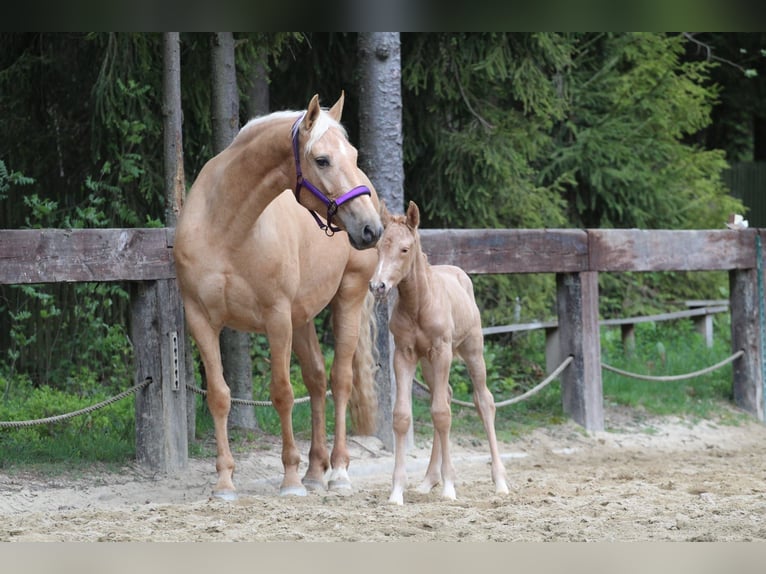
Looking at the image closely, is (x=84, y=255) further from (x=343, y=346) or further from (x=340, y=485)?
(x=340, y=485)

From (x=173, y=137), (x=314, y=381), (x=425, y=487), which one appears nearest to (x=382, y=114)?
(x=173, y=137)

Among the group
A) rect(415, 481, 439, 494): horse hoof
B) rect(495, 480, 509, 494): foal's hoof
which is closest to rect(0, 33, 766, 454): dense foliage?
rect(415, 481, 439, 494): horse hoof

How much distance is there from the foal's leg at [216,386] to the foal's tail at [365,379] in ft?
4.40

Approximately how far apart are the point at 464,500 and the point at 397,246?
1.32m

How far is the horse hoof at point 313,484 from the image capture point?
561 centimetres

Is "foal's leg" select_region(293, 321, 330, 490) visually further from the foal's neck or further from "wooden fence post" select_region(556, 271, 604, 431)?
"wooden fence post" select_region(556, 271, 604, 431)

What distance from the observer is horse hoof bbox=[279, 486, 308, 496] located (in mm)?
5219

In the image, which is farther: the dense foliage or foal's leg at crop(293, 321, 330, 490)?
the dense foliage

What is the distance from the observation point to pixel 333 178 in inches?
183

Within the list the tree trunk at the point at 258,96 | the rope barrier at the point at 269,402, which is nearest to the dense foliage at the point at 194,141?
the tree trunk at the point at 258,96

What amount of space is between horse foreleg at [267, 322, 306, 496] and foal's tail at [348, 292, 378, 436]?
41.9 inches

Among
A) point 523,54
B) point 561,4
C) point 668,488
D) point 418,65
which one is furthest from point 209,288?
point 523,54

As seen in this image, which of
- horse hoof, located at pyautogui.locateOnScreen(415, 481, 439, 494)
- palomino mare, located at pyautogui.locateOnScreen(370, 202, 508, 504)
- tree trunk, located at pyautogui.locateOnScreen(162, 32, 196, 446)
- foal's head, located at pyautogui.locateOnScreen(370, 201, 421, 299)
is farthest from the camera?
tree trunk, located at pyautogui.locateOnScreen(162, 32, 196, 446)

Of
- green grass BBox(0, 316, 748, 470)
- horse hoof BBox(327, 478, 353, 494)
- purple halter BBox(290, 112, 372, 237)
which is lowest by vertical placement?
horse hoof BBox(327, 478, 353, 494)
